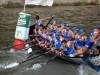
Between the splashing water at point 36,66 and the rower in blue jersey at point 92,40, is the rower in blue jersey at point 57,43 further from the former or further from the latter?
the rower in blue jersey at point 92,40

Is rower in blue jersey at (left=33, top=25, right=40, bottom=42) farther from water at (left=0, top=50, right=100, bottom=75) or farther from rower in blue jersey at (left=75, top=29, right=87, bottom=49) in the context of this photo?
rower in blue jersey at (left=75, top=29, right=87, bottom=49)

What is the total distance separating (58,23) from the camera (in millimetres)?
24016

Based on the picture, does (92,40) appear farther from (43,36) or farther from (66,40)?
(43,36)

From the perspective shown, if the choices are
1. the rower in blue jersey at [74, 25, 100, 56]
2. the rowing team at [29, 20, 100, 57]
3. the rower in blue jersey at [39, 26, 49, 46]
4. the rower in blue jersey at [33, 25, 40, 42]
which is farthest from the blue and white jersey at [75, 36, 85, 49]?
the rower in blue jersey at [33, 25, 40, 42]

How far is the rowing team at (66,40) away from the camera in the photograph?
12.0 metres

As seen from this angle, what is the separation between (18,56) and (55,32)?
235 centimetres

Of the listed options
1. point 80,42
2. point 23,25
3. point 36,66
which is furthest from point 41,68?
point 23,25

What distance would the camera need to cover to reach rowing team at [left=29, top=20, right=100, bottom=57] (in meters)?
12.0

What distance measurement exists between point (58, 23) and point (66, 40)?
10476mm

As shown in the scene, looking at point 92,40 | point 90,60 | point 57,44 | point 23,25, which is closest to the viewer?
point 92,40

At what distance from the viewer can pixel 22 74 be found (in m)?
12.7

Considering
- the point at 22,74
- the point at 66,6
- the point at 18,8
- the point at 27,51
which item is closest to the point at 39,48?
the point at 27,51

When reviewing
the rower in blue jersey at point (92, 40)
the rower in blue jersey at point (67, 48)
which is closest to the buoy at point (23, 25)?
the rower in blue jersey at point (67, 48)

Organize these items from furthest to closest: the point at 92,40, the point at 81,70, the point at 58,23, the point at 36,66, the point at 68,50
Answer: the point at 58,23 → the point at 36,66 → the point at 68,50 → the point at 81,70 → the point at 92,40
